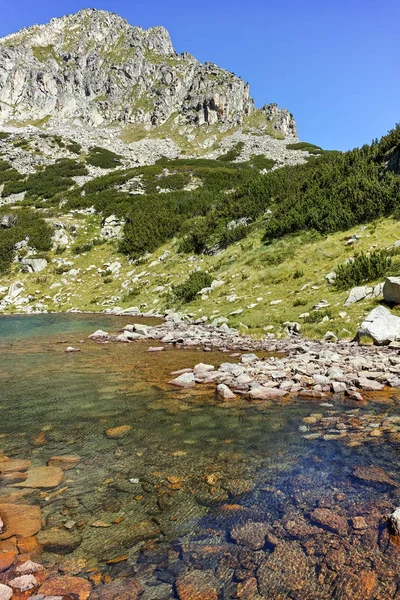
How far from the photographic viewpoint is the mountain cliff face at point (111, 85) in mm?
119250

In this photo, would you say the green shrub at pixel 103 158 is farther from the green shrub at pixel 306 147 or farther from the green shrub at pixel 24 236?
the green shrub at pixel 306 147

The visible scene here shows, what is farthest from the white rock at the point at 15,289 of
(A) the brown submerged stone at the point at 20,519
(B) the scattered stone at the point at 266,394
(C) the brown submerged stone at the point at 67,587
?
(C) the brown submerged stone at the point at 67,587

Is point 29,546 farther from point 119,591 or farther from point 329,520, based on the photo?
point 329,520

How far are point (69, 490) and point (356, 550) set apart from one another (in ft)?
11.5

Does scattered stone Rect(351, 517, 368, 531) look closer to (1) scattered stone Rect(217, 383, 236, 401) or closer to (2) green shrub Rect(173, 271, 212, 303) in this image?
(1) scattered stone Rect(217, 383, 236, 401)

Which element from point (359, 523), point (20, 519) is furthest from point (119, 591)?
point (359, 523)

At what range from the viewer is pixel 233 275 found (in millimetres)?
25844

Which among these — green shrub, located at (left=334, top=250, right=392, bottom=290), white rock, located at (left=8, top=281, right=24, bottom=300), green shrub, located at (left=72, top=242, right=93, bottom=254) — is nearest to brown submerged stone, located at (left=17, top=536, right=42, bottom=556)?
green shrub, located at (left=334, top=250, right=392, bottom=290)

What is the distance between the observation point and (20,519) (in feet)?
13.7

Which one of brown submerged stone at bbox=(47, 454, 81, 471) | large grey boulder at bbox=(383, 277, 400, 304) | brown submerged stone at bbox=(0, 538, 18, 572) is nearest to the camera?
brown submerged stone at bbox=(0, 538, 18, 572)

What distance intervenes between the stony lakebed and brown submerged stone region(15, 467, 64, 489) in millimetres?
29

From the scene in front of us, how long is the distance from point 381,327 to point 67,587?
12198 mm

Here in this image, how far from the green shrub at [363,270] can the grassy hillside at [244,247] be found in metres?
0.06

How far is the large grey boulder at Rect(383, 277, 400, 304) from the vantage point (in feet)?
46.6
